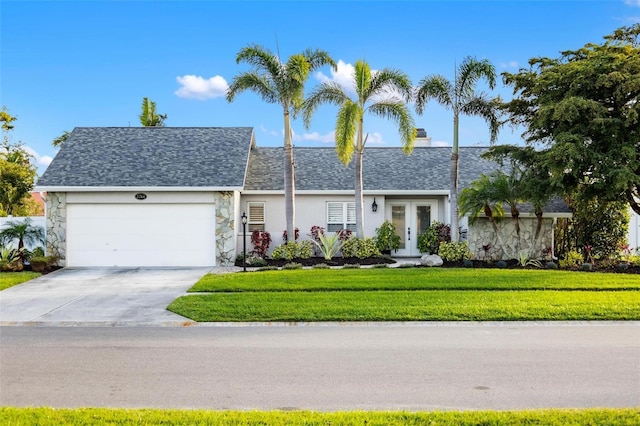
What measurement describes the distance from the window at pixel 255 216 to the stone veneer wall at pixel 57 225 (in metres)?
6.66

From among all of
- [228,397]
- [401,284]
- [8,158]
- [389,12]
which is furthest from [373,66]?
[8,158]

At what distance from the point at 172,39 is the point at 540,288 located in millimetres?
12305

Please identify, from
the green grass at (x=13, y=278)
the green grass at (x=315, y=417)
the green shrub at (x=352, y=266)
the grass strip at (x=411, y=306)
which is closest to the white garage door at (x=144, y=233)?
the green grass at (x=13, y=278)

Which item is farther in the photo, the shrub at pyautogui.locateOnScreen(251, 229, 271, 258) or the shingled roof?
the shingled roof

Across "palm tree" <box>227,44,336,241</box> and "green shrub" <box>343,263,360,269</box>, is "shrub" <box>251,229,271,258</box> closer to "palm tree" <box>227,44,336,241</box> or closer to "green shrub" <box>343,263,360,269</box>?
"palm tree" <box>227,44,336,241</box>

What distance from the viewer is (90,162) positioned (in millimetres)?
19312

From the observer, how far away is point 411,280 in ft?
45.6

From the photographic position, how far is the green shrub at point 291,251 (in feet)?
60.8

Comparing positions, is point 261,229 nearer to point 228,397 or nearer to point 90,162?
point 90,162

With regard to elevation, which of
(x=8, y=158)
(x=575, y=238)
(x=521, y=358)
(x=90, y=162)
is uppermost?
(x=8, y=158)

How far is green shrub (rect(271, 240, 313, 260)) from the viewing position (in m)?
18.5

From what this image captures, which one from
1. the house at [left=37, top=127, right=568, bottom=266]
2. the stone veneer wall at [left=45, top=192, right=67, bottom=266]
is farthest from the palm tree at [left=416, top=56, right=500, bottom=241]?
the stone veneer wall at [left=45, top=192, right=67, bottom=266]

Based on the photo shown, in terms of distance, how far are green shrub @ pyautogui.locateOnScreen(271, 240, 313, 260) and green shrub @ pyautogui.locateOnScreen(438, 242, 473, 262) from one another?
481cm

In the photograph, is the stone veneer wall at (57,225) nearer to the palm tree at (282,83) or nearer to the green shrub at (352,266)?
the palm tree at (282,83)
